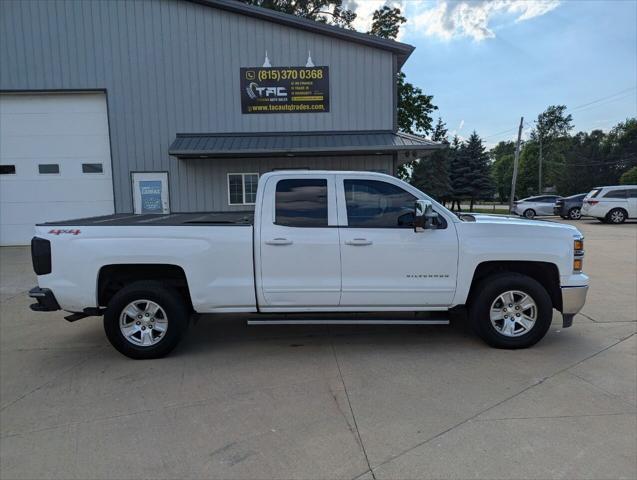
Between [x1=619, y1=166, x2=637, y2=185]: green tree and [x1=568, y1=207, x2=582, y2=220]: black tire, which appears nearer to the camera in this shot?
[x1=568, y1=207, x2=582, y2=220]: black tire

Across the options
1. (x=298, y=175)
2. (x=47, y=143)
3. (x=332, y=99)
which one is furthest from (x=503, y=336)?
(x=47, y=143)

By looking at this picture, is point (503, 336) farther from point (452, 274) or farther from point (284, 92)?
point (284, 92)

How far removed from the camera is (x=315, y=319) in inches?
201

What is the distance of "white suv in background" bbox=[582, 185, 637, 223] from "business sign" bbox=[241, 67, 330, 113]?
15214 millimetres

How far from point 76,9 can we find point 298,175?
12.5m

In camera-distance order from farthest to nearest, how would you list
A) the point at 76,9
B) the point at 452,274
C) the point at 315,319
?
the point at 76,9 < the point at 315,319 < the point at 452,274

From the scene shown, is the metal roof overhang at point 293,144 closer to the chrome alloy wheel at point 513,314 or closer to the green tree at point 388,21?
the chrome alloy wheel at point 513,314

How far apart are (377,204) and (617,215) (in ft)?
69.6

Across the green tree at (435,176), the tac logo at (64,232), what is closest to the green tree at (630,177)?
the green tree at (435,176)

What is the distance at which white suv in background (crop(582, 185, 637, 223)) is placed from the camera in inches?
822

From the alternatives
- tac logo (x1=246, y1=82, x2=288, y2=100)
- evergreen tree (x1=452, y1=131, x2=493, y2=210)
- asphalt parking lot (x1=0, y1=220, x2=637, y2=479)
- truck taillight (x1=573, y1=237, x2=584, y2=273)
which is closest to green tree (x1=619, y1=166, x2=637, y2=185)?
evergreen tree (x1=452, y1=131, x2=493, y2=210)

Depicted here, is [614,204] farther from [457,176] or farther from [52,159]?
[457,176]

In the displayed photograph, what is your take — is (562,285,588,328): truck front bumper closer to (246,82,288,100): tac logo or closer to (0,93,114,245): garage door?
(246,82,288,100): tac logo

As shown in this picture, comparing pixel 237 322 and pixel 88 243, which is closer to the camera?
pixel 88 243
